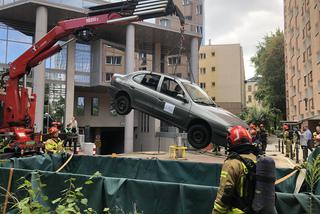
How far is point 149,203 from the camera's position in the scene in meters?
4.54

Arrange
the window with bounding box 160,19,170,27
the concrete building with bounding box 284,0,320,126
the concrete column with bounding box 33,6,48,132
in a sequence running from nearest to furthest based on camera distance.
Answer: the concrete column with bounding box 33,6,48,132 < the window with bounding box 160,19,170,27 < the concrete building with bounding box 284,0,320,126

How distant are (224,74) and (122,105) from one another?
58872 millimetres

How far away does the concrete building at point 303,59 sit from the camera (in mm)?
30234

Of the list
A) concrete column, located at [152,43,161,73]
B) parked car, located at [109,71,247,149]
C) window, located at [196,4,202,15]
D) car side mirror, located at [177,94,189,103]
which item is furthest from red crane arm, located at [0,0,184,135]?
window, located at [196,4,202,15]

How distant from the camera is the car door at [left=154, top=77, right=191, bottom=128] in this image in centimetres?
749

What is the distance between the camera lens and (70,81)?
27.0 metres

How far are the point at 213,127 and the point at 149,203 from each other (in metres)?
3.15

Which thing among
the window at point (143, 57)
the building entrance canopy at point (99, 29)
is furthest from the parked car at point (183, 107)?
the window at point (143, 57)

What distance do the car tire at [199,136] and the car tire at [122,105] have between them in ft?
5.98

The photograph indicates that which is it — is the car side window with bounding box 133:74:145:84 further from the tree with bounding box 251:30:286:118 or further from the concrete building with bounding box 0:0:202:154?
the tree with bounding box 251:30:286:118

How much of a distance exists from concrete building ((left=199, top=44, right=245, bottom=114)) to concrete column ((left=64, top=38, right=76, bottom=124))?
40.5 metres

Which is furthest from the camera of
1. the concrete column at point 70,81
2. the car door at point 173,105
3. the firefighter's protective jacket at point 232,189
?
the concrete column at point 70,81

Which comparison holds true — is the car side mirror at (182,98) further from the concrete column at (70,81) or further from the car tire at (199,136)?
the concrete column at (70,81)

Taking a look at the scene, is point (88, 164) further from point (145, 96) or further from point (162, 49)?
point (162, 49)
